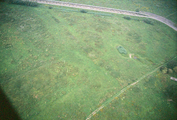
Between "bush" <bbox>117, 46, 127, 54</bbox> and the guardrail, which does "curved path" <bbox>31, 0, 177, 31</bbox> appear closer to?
the guardrail

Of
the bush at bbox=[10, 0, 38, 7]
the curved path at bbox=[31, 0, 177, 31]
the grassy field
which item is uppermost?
the curved path at bbox=[31, 0, 177, 31]

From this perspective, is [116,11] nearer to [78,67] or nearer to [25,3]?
[78,67]

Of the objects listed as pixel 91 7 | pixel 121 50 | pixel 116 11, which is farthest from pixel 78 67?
pixel 116 11

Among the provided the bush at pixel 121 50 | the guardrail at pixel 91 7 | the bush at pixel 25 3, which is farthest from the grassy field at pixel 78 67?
the guardrail at pixel 91 7

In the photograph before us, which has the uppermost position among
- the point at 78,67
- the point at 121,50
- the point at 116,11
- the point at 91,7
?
the point at 91,7

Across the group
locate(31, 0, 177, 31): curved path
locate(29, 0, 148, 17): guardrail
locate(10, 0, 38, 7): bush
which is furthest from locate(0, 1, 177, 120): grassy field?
locate(31, 0, 177, 31): curved path

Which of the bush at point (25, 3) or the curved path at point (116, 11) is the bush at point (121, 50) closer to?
the curved path at point (116, 11)

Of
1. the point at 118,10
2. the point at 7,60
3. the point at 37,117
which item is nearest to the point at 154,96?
the point at 37,117

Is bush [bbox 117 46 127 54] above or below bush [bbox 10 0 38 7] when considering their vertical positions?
below
